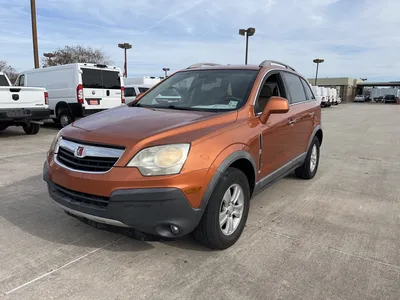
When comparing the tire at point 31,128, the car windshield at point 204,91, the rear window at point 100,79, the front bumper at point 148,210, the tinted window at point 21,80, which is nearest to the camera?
the front bumper at point 148,210

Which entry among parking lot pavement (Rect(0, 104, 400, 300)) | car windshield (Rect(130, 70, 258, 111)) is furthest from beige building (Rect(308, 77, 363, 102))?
car windshield (Rect(130, 70, 258, 111))

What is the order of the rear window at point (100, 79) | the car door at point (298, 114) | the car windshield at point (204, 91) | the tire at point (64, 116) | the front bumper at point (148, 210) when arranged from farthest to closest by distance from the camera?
the tire at point (64, 116), the rear window at point (100, 79), the car door at point (298, 114), the car windshield at point (204, 91), the front bumper at point (148, 210)

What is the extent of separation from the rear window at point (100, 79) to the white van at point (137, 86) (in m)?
3.28

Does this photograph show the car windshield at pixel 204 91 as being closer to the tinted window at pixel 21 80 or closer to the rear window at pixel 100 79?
the rear window at pixel 100 79

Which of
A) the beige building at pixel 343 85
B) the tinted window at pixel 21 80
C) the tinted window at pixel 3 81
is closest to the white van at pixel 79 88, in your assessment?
the tinted window at pixel 21 80

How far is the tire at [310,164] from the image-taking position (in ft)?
17.5

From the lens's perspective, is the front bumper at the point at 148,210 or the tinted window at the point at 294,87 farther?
the tinted window at the point at 294,87

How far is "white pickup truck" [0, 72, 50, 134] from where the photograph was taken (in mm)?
9188

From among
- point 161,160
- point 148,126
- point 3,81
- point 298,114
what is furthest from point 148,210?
point 3,81

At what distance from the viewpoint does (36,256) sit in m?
2.94

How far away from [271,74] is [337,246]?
2.06 m

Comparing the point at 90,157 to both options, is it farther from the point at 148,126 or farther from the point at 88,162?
the point at 148,126

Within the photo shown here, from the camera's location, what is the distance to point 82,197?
273 cm

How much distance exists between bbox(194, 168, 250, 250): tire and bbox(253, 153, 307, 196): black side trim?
366 mm
